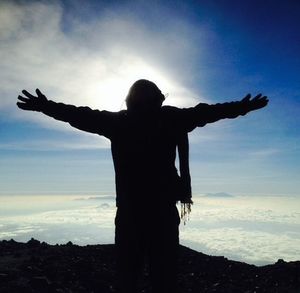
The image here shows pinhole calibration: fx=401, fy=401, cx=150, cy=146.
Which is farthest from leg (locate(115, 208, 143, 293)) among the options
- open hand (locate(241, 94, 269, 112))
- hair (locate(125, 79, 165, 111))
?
open hand (locate(241, 94, 269, 112))

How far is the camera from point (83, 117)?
15.5 ft

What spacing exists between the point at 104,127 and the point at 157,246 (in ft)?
4.90

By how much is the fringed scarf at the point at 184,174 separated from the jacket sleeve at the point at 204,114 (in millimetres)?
162

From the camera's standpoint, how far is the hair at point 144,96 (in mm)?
4762

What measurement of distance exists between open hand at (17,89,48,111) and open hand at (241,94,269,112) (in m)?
2.47

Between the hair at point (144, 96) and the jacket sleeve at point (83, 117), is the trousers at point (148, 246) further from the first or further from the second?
the hair at point (144, 96)

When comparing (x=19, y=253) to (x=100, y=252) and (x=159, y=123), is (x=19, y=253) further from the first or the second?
(x=159, y=123)

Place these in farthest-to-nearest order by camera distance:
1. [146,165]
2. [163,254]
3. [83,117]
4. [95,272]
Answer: [95,272]
[83,117]
[146,165]
[163,254]

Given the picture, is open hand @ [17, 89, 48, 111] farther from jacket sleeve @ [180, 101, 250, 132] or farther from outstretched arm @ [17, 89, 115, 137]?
jacket sleeve @ [180, 101, 250, 132]

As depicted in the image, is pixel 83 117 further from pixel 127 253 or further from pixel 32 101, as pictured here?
pixel 127 253

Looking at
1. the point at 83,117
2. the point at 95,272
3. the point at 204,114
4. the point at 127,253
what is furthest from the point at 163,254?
the point at 95,272

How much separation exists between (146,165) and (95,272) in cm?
874

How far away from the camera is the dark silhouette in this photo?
4.46m

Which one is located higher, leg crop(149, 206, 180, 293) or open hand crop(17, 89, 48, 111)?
open hand crop(17, 89, 48, 111)
